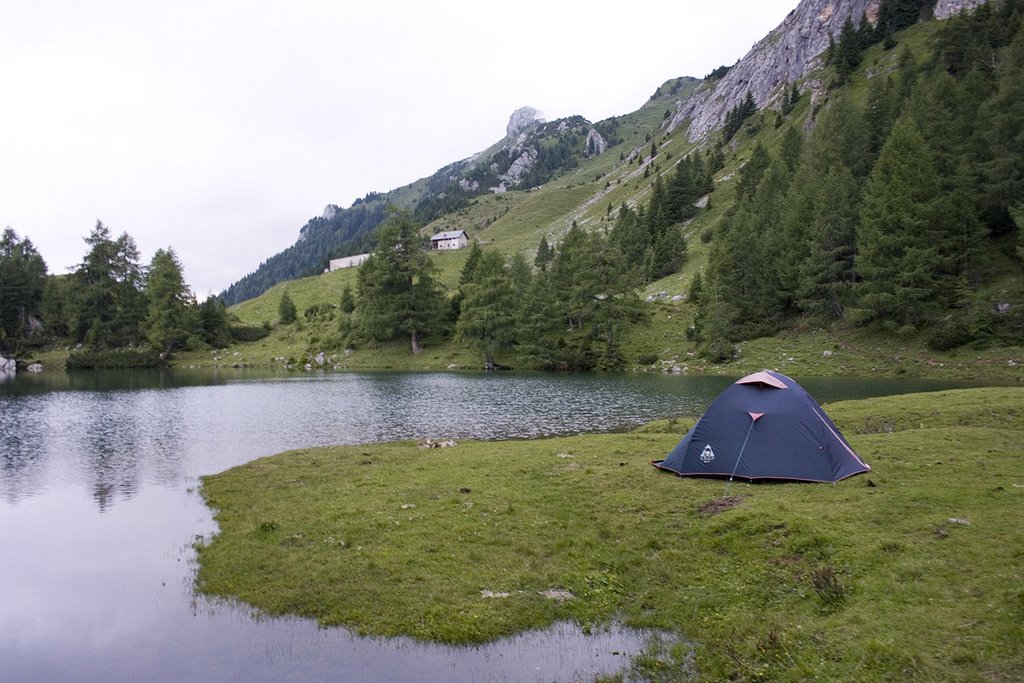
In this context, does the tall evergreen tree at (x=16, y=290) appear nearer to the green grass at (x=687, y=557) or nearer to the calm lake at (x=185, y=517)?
the calm lake at (x=185, y=517)

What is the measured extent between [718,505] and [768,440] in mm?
3785

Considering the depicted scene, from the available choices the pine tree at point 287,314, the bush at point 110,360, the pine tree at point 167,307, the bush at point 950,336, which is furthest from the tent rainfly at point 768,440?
the pine tree at point 287,314

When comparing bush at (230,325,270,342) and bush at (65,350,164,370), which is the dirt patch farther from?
bush at (230,325,270,342)

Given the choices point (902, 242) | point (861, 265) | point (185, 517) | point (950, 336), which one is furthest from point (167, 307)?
point (950, 336)

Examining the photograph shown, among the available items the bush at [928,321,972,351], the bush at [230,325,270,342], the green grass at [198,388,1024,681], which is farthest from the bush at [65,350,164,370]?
the bush at [928,321,972,351]

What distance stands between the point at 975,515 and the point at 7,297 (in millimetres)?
140235

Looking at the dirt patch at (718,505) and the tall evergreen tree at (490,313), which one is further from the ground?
the tall evergreen tree at (490,313)

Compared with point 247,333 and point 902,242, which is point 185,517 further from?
point 247,333

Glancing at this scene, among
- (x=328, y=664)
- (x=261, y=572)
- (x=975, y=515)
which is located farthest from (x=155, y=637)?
(x=975, y=515)

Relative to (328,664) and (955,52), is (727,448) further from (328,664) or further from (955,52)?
(955,52)

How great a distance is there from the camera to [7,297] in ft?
349

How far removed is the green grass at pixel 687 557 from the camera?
→ 335 inches

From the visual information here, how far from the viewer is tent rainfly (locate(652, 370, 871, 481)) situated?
57.1 feet

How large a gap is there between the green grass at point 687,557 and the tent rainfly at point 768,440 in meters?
0.69
